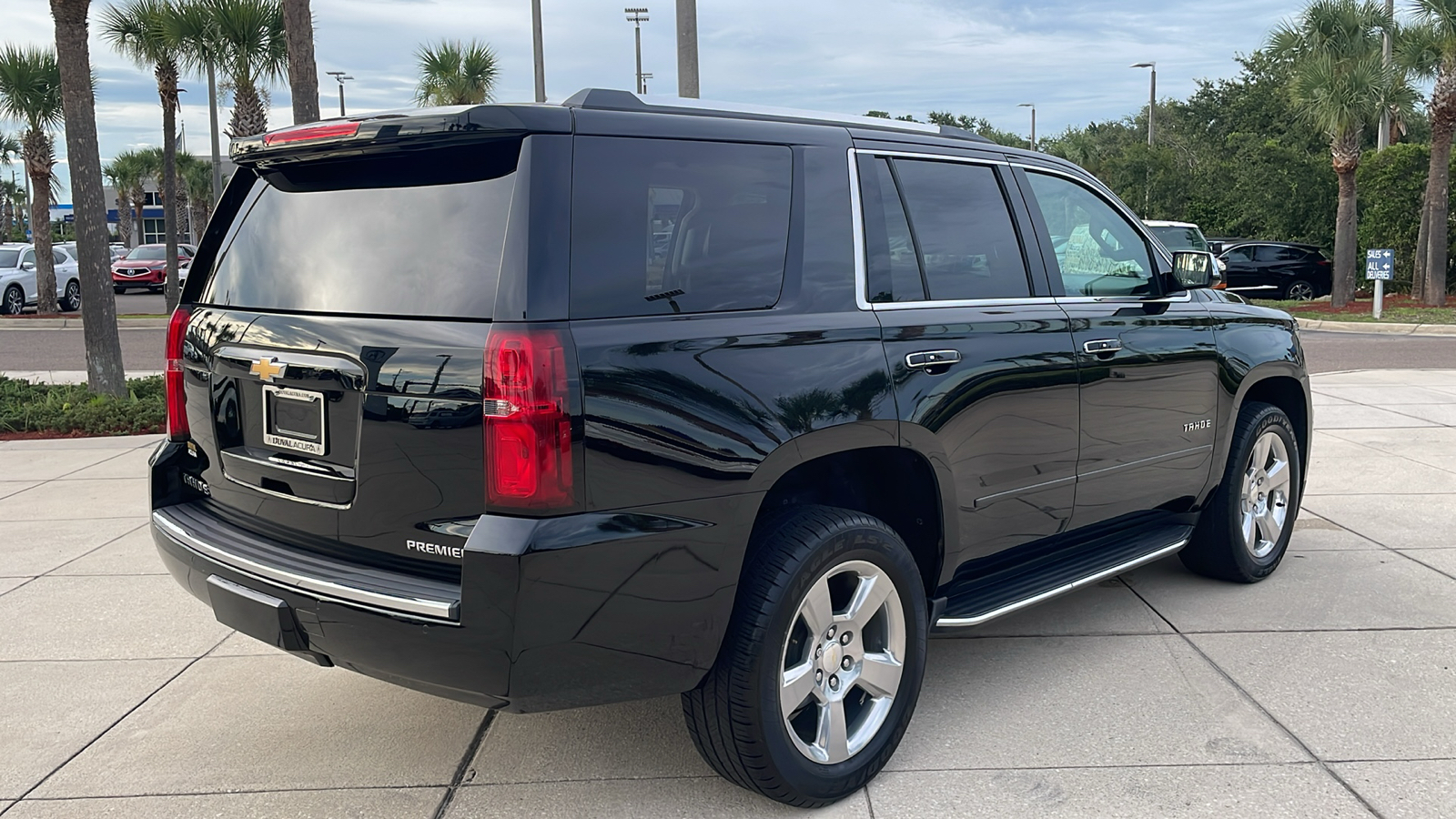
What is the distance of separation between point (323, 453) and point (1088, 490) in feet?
8.69

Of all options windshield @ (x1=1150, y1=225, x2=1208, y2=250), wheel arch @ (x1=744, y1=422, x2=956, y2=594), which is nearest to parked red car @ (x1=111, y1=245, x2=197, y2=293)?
windshield @ (x1=1150, y1=225, x2=1208, y2=250)

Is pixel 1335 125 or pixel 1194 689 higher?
pixel 1335 125

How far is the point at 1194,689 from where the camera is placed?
4113mm

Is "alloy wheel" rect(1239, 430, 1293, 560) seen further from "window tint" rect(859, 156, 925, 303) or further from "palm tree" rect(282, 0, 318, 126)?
"palm tree" rect(282, 0, 318, 126)

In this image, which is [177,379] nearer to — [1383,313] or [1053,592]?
[1053,592]

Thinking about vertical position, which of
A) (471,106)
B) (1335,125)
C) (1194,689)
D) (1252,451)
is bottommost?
(1194,689)

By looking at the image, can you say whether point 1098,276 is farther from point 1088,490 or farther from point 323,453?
point 323,453

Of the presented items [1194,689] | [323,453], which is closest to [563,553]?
[323,453]

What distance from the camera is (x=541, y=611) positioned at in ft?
8.93

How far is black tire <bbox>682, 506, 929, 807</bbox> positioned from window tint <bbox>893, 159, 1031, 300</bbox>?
0.93 m

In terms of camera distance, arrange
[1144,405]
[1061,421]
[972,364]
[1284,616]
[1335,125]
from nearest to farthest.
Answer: [972,364], [1061,421], [1144,405], [1284,616], [1335,125]

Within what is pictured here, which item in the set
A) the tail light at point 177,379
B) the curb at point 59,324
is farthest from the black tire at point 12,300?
the tail light at point 177,379

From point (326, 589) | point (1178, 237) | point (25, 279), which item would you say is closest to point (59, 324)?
point (25, 279)

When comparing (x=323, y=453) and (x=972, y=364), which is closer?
(x=323, y=453)
